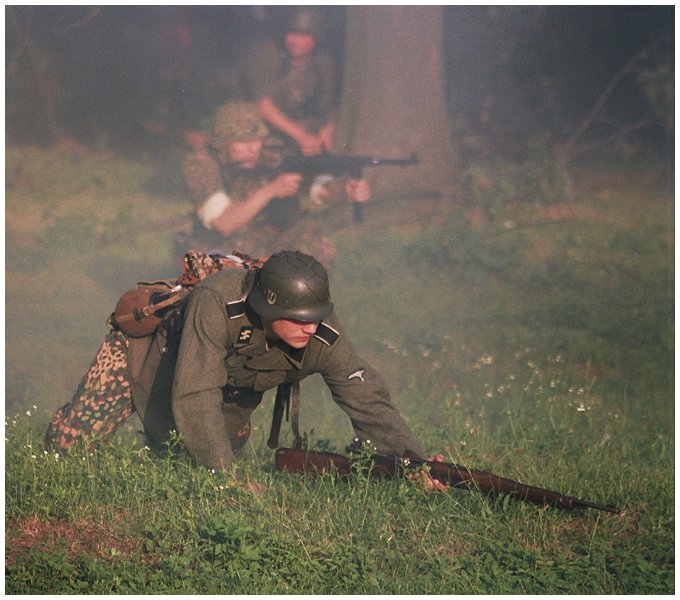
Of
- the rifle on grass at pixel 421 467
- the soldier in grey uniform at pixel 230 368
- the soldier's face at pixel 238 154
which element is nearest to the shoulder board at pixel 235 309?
the soldier in grey uniform at pixel 230 368

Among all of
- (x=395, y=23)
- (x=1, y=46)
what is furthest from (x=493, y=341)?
(x=395, y=23)

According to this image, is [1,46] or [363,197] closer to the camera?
[1,46]

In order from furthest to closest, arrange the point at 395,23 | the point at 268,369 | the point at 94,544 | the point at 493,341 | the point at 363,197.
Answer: the point at 395,23
the point at 363,197
the point at 493,341
the point at 268,369
the point at 94,544

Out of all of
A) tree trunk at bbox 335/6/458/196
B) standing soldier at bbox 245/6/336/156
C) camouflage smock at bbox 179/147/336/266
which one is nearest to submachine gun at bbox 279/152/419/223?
camouflage smock at bbox 179/147/336/266

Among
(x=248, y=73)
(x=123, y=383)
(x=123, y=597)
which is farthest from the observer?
(x=248, y=73)

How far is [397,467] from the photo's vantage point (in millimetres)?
5996

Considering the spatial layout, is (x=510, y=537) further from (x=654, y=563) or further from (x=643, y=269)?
(x=643, y=269)

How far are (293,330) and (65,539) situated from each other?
62.1 inches


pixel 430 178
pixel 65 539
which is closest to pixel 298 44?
pixel 430 178

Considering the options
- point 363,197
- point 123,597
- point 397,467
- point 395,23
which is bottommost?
point 123,597

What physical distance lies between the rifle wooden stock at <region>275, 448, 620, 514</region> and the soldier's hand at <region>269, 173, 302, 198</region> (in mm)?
6766

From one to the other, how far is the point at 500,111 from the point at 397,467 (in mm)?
15488

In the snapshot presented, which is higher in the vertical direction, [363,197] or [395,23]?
[395,23]

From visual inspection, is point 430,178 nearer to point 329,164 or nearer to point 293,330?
point 329,164
